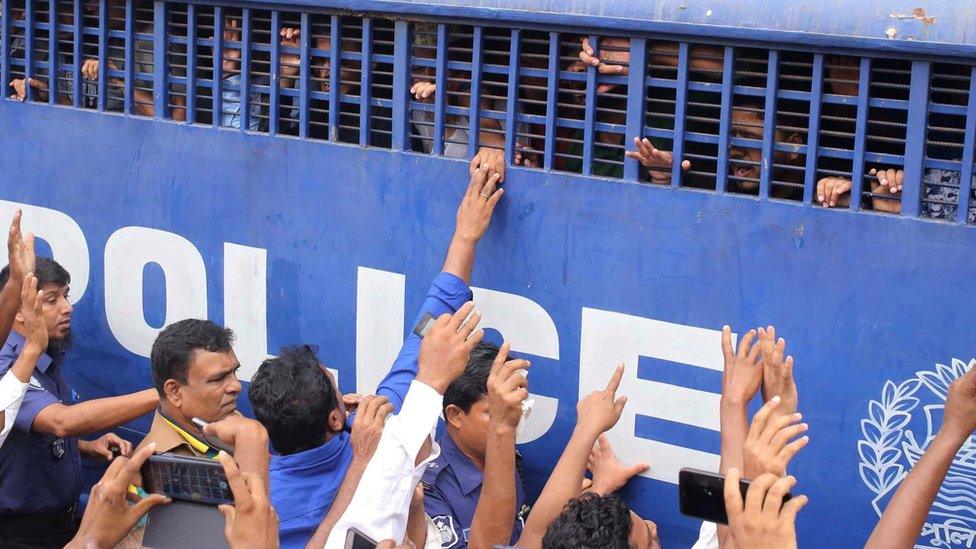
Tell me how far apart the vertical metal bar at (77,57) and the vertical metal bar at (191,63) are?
511mm

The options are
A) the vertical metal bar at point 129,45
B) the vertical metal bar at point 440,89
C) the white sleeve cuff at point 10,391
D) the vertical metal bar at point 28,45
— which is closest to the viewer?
the white sleeve cuff at point 10,391

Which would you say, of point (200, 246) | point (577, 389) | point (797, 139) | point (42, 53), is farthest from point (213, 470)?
point (42, 53)

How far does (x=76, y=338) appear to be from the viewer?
514 centimetres

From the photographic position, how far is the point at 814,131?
3340 millimetres

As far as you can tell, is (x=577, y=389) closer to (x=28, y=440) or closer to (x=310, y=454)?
(x=310, y=454)

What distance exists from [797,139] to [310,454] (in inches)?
57.5

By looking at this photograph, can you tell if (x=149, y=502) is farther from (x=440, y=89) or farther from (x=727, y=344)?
(x=440, y=89)

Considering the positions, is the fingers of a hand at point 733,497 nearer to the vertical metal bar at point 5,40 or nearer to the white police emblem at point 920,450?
the white police emblem at point 920,450

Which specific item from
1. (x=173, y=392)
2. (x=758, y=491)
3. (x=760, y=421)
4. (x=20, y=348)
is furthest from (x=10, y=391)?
(x=758, y=491)

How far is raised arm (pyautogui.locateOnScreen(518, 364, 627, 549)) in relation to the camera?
321 cm

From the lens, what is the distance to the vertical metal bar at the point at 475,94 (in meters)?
3.87

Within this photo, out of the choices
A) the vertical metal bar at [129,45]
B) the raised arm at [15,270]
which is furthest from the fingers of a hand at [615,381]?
the vertical metal bar at [129,45]

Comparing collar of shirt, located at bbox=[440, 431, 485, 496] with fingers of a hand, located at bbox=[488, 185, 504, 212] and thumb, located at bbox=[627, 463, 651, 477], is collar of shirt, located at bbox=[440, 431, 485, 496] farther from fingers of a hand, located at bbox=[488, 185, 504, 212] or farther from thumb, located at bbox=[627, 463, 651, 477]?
fingers of a hand, located at bbox=[488, 185, 504, 212]

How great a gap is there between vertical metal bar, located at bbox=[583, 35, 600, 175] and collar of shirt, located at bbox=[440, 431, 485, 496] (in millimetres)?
850
